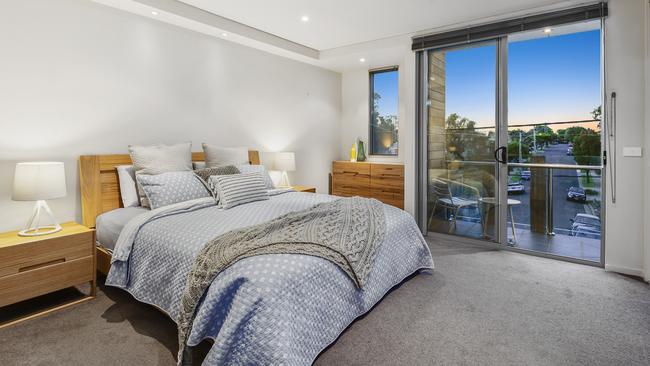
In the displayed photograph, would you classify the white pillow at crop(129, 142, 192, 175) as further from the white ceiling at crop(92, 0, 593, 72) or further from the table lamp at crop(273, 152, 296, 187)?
the table lamp at crop(273, 152, 296, 187)

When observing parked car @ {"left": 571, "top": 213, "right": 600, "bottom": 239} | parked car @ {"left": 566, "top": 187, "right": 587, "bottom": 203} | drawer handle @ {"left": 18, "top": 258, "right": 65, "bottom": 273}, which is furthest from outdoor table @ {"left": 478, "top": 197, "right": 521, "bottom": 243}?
drawer handle @ {"left": 18, "top": 258, "right": 65, "bottom": 273}

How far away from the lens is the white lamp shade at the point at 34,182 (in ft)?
7.86

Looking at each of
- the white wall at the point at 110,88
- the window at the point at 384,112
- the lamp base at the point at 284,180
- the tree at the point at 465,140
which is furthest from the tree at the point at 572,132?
the white wall at the point at 110,88

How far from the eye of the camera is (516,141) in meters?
4.16

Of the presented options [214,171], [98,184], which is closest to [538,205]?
[214,171]

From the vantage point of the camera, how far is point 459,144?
4168mm

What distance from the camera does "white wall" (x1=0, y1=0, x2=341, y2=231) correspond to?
2.67 metres

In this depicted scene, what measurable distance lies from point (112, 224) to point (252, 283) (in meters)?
1.75

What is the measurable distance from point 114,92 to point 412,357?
10.6 ft

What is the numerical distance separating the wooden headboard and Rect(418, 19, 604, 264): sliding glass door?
3.35m

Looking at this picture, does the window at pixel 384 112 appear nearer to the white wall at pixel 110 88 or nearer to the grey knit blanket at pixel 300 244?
the white wall at pixel 110 88

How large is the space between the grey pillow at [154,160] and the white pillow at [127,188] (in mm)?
57

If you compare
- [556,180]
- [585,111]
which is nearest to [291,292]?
[556,180]

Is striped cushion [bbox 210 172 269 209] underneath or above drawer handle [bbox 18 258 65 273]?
above
